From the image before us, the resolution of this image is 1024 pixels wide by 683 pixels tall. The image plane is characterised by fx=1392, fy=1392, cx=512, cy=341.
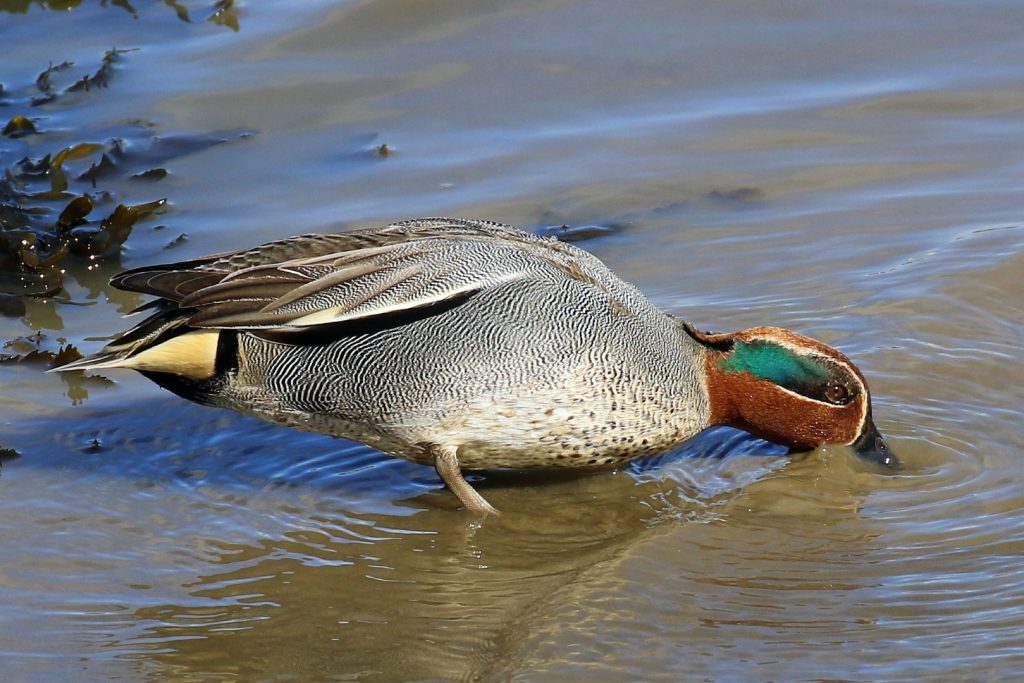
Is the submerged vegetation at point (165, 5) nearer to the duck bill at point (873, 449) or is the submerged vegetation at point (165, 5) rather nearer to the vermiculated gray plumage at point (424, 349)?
the vermiculated gray plumage at point (424, 349)

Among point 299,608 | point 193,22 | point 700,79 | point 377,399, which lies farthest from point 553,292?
point 193,22

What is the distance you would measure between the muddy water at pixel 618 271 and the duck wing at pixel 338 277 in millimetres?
791

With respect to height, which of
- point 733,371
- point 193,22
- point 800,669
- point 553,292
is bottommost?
point 800,669

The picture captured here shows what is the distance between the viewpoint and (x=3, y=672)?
4.10 meters

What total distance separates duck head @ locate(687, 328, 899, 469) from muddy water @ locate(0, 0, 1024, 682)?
0.42 ft

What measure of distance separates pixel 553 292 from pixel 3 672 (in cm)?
223

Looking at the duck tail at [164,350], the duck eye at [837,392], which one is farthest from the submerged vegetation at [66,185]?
the duck eye at [837,392]

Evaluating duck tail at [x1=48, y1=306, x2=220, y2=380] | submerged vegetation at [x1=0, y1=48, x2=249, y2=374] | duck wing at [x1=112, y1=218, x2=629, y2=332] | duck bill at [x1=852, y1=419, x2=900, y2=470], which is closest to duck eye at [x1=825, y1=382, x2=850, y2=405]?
duck bill at [x1=852, y1=419, x2=900, y2=470]

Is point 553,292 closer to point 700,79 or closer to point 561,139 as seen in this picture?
point 561,139

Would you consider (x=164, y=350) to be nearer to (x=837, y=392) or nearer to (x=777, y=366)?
(x=777, y=366)

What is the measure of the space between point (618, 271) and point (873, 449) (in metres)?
1.99

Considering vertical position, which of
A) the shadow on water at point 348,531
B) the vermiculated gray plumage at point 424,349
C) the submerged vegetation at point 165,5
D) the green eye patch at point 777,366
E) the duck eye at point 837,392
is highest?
the submerged vegetation at point 165,5

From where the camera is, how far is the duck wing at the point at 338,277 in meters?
4.91

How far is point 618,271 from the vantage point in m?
6.90
